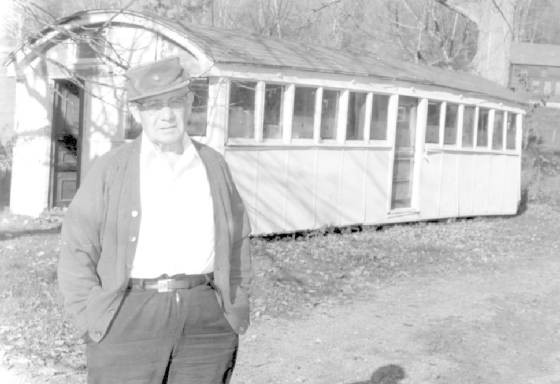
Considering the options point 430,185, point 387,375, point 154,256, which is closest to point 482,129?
point 430,185

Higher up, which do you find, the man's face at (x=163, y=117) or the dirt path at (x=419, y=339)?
the man's face at (x=163, y=117)

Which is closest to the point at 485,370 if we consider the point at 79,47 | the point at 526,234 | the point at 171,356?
the point at 171,356

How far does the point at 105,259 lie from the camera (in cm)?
329

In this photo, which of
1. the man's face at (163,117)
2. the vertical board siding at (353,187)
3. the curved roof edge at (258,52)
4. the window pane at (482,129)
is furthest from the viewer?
the window pane at (482,129)

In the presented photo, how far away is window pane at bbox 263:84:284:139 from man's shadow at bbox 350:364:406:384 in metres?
5.90

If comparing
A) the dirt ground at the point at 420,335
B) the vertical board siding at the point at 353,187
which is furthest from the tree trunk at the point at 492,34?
the dirt ground at the point at 420,335

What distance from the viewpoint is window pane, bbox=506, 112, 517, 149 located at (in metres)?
17.8

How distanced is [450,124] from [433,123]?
2.12ft

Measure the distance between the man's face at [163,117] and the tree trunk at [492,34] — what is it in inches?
774

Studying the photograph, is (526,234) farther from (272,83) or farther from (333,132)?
(272,83)

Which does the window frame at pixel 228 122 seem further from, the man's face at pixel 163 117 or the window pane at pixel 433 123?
the man's face at pixel 163 117

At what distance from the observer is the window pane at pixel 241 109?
37.3ft

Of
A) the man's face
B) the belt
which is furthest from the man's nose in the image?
the belt

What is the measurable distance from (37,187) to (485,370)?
8.67m
